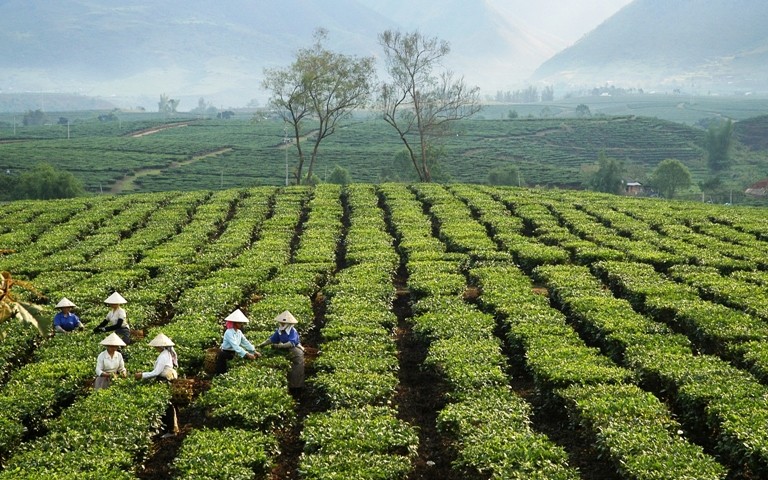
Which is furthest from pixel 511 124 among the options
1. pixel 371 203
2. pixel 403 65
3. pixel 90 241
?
pixel 90 241

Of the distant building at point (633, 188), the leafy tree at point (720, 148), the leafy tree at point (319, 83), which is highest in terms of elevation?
the leafy tree at point (319, 83)

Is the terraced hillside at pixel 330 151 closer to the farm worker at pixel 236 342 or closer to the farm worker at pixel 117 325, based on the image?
the farm worker at pixel 117 325

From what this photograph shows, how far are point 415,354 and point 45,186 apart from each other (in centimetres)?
6651

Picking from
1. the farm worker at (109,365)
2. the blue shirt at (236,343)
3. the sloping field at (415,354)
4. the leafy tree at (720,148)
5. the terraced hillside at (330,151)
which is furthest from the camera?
the leafy tree at (720,148)

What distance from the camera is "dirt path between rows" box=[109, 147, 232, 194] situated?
338ft

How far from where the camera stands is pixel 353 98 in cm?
6875

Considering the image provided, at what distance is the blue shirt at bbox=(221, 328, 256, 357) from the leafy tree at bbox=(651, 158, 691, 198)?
91391mm

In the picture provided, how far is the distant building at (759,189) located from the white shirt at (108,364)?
103 metres

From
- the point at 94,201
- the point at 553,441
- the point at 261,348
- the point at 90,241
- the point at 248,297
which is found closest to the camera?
the point at 553,441

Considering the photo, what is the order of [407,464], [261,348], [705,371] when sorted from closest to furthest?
1. [407,464]
2. [705,371]
3. [261,348]

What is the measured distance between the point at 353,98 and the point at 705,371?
5445 cm

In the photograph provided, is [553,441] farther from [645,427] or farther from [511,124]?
[511,124]

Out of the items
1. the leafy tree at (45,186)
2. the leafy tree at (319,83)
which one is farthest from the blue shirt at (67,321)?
the leafy tree at (45,186)

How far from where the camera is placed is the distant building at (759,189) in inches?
4131
